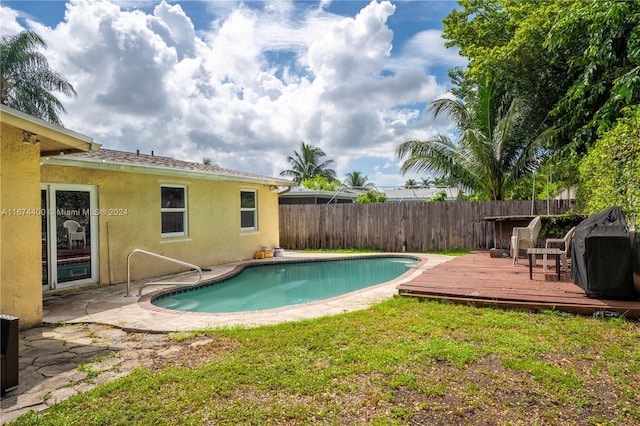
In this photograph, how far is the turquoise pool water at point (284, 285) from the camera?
795cm

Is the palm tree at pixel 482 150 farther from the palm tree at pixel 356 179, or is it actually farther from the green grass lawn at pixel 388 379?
the palm tree at pixel 356 179

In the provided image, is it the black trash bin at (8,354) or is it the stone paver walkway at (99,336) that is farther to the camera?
the stone paver walkway at (99,336)

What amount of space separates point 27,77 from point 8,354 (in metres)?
25.2

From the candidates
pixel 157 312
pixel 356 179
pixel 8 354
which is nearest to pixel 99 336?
pixel 157 312

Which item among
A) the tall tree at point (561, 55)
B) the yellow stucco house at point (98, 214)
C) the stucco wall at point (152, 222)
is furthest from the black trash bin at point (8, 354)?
the tall tree at point (561, 55)

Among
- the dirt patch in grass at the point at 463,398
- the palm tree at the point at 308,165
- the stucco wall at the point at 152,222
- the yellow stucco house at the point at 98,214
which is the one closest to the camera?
the dirt patch in grass at the point at 463,398

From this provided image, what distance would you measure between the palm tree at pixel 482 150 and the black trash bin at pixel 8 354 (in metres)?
14.6

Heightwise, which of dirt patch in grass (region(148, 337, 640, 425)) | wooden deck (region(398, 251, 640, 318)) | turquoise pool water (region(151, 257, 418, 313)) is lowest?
turquoise pool water (region(151, 257, 418, 313))

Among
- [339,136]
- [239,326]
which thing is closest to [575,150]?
[239,326]

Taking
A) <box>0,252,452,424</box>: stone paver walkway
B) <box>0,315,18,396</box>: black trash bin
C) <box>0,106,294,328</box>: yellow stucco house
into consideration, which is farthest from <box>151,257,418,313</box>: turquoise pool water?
<box>0,315,18,396</box>: black trash bin

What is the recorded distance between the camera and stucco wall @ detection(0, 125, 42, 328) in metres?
5.09

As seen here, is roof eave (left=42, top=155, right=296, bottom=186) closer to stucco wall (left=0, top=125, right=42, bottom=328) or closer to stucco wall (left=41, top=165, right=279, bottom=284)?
stucco wall (left=41, top=165, right=279, bottom=284)

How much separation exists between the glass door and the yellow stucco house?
0.06 ft

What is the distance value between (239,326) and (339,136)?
21.4 metres
